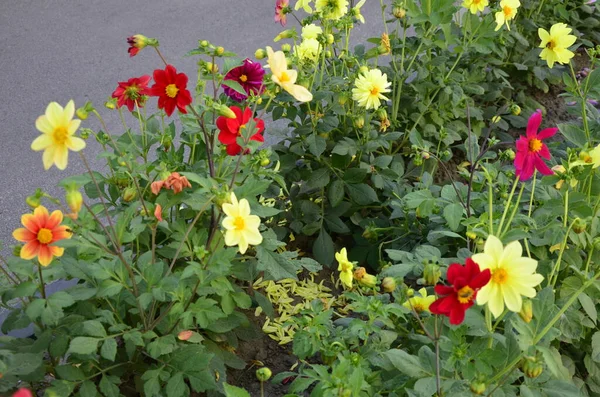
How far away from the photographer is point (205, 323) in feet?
5.56

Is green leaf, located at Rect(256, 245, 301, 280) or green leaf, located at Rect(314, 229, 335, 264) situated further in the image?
green leaf, located at Rect(314, 229, 335, 264)

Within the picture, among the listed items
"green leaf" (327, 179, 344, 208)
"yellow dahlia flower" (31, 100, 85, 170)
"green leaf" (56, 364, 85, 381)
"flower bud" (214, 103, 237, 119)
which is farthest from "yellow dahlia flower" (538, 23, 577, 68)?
"green leaf" (56, 364, 85, 381)

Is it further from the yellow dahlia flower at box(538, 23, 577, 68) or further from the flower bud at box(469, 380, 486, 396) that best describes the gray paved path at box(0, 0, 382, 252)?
the flower bud at box(469, 380, 486, 396)

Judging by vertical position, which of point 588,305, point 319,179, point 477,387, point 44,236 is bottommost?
point 588,305

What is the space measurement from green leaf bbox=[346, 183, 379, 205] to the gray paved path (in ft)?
5.16

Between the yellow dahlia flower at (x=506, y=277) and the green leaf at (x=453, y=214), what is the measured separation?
0.64 m

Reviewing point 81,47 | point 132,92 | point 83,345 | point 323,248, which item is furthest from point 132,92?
point 81,47

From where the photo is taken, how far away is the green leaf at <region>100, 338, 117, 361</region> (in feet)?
4.99

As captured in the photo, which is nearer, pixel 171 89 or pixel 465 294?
pixel 465 294

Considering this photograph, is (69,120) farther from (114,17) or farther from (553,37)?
(114,17)

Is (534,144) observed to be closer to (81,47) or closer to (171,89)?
(171,89)

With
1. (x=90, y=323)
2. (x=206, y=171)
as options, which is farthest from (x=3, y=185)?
(x=90, y=323)

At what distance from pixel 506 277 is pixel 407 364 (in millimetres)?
370

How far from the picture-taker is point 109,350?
60.4 inches
